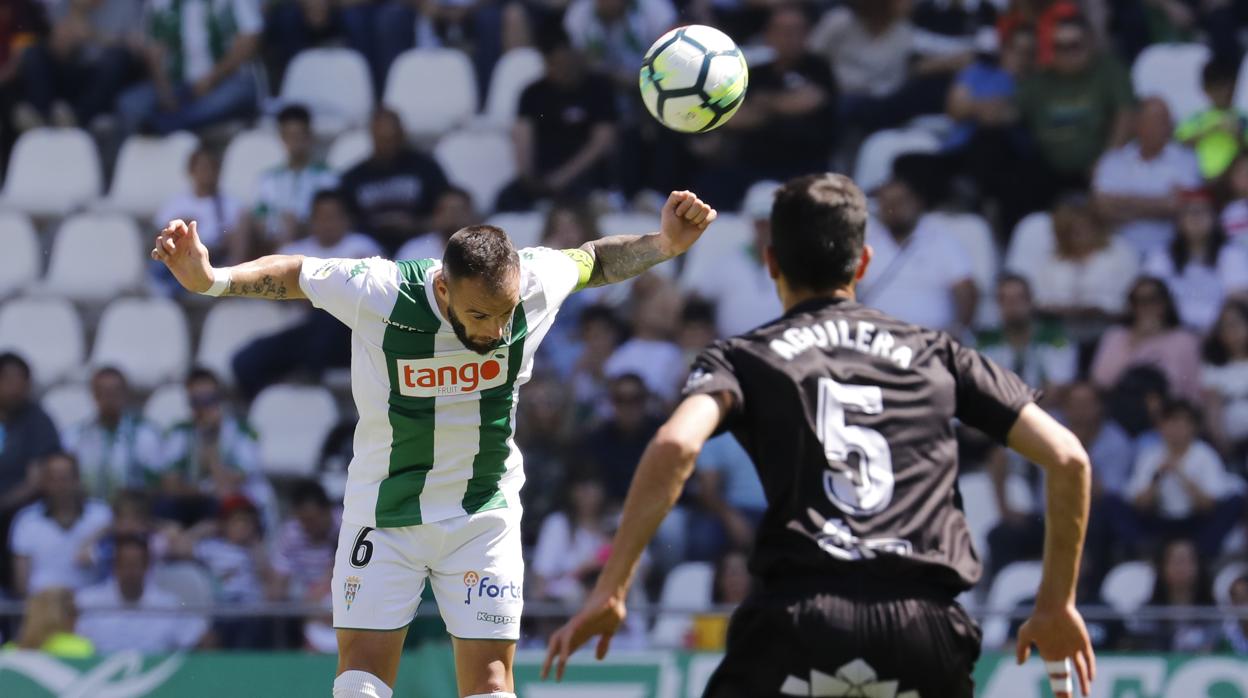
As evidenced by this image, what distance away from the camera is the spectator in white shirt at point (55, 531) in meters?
11.5

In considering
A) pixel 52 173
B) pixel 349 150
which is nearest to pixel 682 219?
pixel 349 150

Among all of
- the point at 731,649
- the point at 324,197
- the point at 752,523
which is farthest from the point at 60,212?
the point at 731,649

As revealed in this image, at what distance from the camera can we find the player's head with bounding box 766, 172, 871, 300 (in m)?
4.39

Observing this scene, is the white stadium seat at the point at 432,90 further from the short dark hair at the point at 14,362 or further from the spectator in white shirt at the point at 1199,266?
the spectator in white shirt at the point at 1199,266

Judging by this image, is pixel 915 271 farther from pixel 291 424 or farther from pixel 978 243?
pixel 291 424

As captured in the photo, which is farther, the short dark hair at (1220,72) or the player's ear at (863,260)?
the short dark hair at (1220,72)

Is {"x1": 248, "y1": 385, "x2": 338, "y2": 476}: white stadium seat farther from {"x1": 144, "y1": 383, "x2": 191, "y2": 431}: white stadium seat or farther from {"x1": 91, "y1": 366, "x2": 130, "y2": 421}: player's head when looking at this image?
{"x1": 91, "y1": 366, "x2": 130, "y2": 421}: player's head

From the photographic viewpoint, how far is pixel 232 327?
12828 mm

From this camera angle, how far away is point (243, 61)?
14.3 metres

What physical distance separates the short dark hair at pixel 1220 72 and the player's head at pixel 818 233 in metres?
8.82

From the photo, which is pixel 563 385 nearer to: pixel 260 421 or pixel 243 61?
pixel 260 421

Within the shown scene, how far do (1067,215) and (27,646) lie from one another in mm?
7527

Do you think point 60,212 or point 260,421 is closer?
point 260,421

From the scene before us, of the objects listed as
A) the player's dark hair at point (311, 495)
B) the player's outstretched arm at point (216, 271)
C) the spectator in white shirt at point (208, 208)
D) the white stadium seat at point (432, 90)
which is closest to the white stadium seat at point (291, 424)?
the player's dark hair at point (311, 495)
